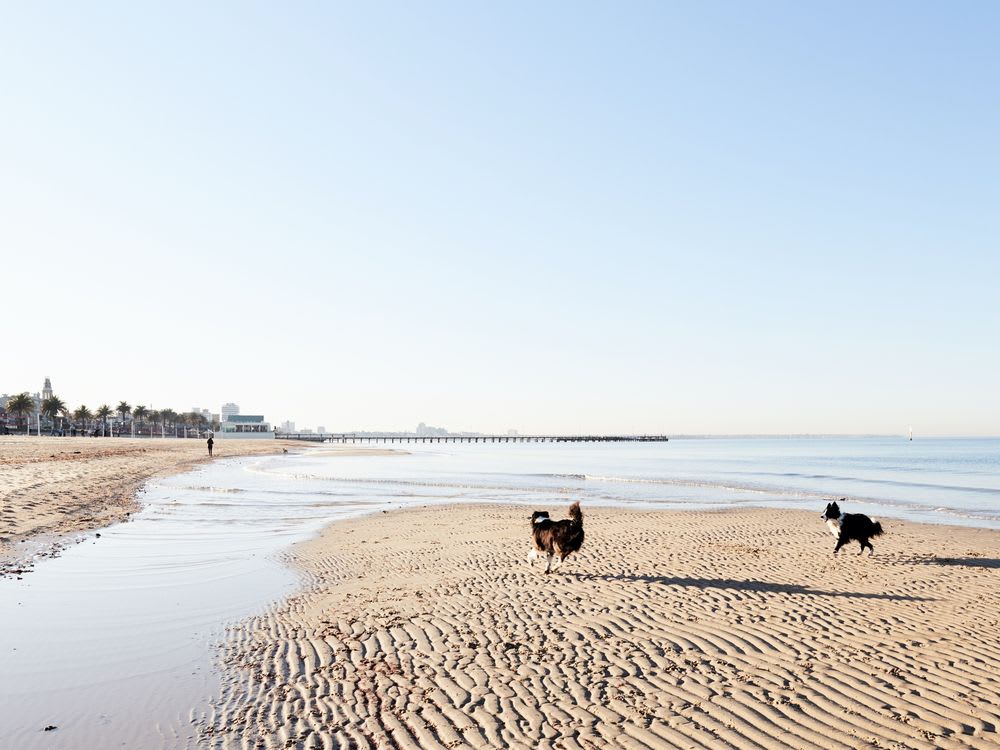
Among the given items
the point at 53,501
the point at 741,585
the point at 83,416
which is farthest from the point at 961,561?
the point at 83,416

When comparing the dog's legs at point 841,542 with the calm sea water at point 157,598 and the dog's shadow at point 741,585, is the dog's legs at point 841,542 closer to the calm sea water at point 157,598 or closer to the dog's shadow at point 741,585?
the dog's shadow at point 741,585

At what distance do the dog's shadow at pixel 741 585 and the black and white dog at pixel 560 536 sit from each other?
0.55 m

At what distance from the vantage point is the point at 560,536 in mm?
12812

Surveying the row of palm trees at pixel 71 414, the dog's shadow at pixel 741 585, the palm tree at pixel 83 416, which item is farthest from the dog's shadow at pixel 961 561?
the palm tree at pixel 83 416

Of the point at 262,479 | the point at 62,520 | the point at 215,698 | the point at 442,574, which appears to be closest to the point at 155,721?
the point at 215,698

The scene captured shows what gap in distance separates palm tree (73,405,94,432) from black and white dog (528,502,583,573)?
634ft

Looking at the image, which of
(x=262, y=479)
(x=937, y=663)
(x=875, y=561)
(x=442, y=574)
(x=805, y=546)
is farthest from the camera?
(x=262, y=479)

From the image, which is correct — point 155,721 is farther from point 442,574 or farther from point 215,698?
point 442,574

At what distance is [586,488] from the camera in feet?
128

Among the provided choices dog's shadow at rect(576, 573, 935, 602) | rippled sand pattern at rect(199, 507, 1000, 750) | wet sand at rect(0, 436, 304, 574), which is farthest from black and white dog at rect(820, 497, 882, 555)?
wet sand at rect(0, 436, 304, 574)

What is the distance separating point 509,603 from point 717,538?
9.48 m

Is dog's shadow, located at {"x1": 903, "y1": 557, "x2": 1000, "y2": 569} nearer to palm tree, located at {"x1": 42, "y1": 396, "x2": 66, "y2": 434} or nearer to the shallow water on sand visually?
the shallow water on sand

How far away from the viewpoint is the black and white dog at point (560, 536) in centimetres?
1280

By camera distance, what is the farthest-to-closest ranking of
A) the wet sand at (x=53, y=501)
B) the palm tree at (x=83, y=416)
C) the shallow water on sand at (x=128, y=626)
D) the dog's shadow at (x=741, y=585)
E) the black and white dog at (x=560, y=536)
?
the palm tree at (x=83, y=416), the wet sand at (x=53, y=501), the black and white dog at (x=560, y=536), the dog's shadow at (x=741, y=585), the shallow water on sand at (x=128, y=626)
